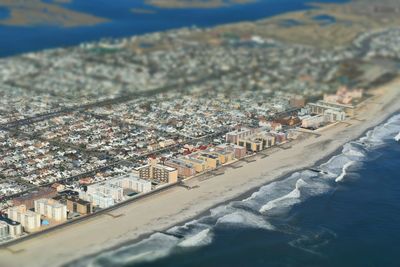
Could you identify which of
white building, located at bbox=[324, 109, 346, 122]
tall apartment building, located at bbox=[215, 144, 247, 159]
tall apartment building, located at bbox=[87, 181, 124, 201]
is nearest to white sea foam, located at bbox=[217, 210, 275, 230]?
tall apartment building, located at bbox=[87, 181, 124, 201]

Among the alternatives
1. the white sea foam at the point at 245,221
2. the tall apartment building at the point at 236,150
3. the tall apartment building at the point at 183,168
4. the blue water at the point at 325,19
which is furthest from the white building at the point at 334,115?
the blue water at the point at 325,19

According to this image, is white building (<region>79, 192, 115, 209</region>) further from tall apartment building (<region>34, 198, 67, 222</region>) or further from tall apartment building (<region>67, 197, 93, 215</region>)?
tall apartment building (<region>34, 198, 67, 222</region>)

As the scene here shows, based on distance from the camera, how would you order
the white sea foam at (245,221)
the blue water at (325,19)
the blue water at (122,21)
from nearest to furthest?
the white sea foam at (245,221) → the blue water at (122,21) → the blue water at (325,19)

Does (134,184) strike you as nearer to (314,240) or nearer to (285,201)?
(285,201)

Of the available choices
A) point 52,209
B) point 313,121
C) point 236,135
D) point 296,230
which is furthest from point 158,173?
point 313,121

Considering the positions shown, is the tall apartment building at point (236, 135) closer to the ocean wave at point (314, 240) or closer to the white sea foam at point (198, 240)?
the ocean wave at point (314, 240)

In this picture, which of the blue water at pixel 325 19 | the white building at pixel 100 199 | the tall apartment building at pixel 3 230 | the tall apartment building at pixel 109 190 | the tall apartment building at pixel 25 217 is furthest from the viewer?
the blue water at pixel 325 19

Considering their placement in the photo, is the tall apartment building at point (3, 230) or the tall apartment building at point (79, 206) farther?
the tall apartment building at point (79, 206)

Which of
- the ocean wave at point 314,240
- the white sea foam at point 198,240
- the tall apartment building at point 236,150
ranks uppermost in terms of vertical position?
the tall apartment building at point 236,150
